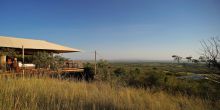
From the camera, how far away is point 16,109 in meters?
2.25

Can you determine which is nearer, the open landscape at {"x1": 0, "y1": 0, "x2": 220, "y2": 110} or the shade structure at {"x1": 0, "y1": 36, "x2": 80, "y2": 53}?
the open landscape at {"x1": 0, "y1": 0, "x2": 220, "y2": 110}

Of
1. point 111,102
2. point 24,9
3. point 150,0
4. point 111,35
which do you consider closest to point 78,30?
point 111,35

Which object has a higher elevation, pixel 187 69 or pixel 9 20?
pixel 9 20

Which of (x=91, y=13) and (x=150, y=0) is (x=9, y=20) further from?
(x=150, y=0)

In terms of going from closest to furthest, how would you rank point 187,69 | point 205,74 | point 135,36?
1. point 205,74
2. point 187,69
3. point 135,36

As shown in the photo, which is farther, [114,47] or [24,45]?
[114,47]

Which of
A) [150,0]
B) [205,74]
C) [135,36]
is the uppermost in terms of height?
[150,0]

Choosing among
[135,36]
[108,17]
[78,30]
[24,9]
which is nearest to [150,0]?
[108,17]

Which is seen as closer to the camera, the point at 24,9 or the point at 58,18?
the point at 24,9

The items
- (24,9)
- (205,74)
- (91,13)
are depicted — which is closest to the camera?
(205,74)

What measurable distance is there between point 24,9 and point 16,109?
35.1 feet

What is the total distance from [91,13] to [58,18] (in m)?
2.40

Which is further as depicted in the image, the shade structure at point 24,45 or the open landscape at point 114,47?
the shade structure at point 24,45

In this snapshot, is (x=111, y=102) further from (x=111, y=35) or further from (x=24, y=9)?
(x=111, y=35)
